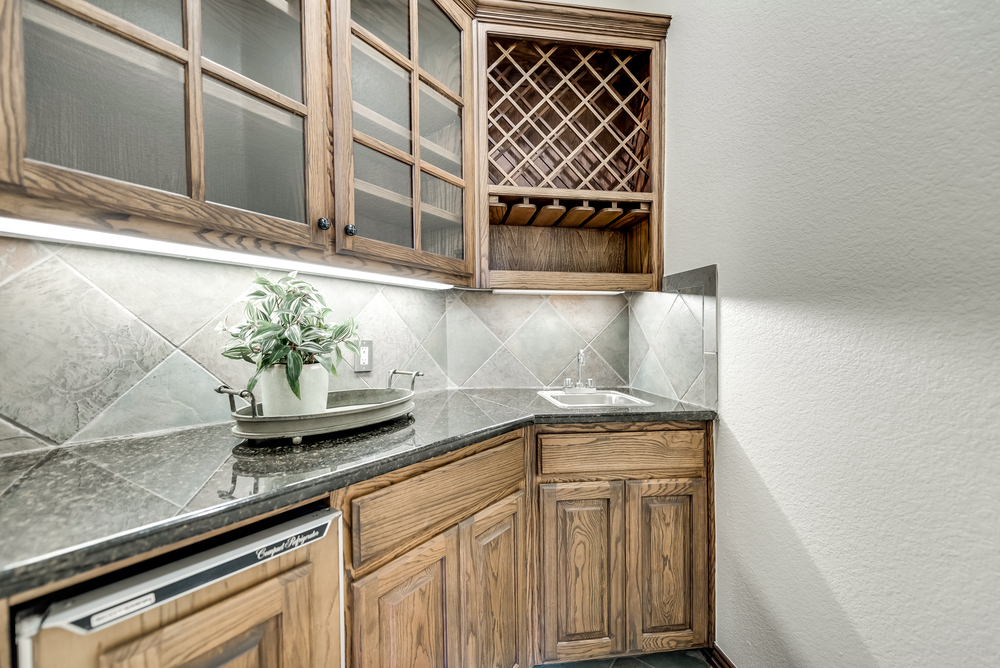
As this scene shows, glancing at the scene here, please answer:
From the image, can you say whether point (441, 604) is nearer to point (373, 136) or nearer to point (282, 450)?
point (282, 450)

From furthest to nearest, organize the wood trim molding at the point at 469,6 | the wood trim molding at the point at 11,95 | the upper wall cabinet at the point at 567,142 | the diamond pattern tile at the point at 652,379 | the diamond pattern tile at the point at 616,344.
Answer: the diamond pattern tile at the point at 616,344, the diamond pattern tile at the point at 652,379, the upper wall cabinet at the point at 567,142, the wood trim molding at the point at 469,6, the wood trim molding at the point at 11,95

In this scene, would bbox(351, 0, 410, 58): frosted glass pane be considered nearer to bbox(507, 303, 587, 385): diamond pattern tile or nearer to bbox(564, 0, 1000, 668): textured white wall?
bbox(564, 0, 1000, 668): textured white wall

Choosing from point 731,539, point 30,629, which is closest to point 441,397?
point 731,539

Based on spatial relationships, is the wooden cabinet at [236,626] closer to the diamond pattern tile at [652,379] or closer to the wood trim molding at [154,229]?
the wood trim molding at [154,229]

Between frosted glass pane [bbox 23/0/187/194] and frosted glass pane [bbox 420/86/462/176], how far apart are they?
691mm

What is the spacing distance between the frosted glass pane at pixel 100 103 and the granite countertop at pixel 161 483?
21.8 inches

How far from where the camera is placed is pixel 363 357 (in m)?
1.55

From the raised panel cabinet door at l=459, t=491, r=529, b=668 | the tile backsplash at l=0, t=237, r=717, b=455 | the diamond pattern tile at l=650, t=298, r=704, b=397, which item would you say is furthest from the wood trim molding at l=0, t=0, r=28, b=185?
the diamond pattern tile at l=650, t=298, r=704, b=397

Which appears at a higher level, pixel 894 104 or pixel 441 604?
pixel 894 104

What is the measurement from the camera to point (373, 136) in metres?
1.19

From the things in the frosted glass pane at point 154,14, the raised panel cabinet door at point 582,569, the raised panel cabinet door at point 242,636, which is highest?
the frosted glass pane at point 154,14

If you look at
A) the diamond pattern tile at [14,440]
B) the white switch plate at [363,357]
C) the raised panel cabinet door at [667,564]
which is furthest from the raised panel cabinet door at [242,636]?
the raised panel cabinet door at [667,564]

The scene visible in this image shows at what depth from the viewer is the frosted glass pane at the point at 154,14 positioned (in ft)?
2.47

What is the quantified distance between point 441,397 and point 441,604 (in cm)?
79
